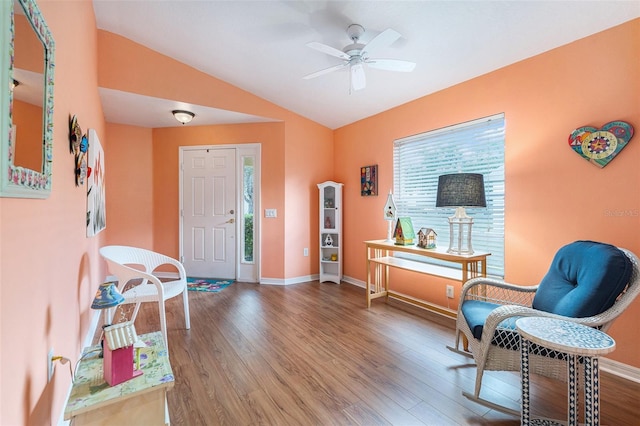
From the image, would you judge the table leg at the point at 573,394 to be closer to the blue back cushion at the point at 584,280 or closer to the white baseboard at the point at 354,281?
the blue back cushion at the point at 584,280

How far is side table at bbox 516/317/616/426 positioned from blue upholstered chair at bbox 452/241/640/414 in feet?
0.53

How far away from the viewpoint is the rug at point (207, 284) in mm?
3873

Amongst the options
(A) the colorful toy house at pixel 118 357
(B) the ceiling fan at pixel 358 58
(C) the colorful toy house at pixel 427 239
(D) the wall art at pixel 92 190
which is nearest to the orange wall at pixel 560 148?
(C) the colorful toy house at pixel 427 239

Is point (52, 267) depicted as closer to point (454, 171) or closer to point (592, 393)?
point (592, 393)

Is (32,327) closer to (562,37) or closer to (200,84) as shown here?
(200,84)

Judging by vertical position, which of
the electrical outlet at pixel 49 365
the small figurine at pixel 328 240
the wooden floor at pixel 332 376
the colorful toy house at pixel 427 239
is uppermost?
the colorful toy house at pixel 427 239

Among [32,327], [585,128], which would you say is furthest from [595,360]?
[32,327]

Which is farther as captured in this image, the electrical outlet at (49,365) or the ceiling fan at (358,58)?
the ceiling fan at (358,58)

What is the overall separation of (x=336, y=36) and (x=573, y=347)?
102 inches

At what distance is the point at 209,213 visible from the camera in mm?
4379

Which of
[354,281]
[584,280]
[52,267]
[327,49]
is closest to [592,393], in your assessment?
[584,280]

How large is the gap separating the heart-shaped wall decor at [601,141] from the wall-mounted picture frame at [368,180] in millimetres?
2036

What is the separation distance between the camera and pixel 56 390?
1.37m

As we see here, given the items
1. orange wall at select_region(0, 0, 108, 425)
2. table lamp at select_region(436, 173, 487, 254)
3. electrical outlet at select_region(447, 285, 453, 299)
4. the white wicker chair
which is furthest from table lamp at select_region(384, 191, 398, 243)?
orange wall at select_region(0, 0, 108, 425)
